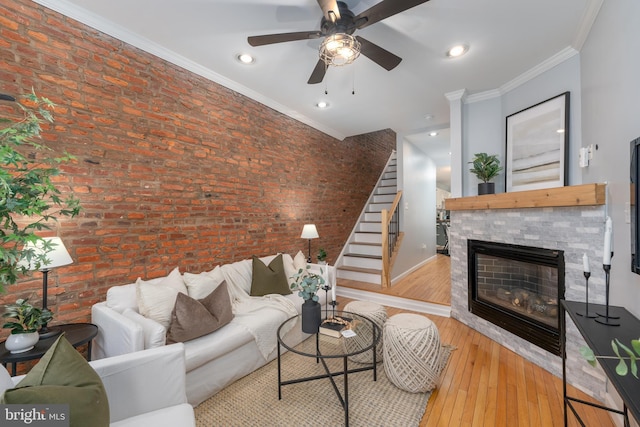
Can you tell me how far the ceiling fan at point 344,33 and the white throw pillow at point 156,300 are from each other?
77.5 inches

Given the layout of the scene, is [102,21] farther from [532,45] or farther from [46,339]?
[532,45]

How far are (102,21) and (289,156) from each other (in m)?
2.30

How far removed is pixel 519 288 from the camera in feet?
8.86

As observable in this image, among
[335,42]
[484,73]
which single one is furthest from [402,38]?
[484,73]

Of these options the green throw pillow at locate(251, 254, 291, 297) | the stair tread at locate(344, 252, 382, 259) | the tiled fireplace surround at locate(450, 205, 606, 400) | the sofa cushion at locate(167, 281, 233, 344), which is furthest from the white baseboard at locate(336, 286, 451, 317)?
the sofa cushion at locate(167, 281, 233, 344)

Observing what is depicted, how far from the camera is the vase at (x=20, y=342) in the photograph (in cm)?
150

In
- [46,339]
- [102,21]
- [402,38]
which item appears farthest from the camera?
[402,38]

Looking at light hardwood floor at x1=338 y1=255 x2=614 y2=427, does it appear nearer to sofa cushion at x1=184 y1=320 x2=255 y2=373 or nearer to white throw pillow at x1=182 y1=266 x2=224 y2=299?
sofa cushion at x1=184 y1=320 x2=255 y2=373

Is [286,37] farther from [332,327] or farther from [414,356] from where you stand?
[414,356]

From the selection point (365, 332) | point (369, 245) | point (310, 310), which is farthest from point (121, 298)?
point (369, 245)

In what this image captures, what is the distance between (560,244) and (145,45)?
3.89m

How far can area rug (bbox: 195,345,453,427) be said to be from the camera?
1717mm

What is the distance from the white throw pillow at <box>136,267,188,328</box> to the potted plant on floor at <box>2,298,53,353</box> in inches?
19.9

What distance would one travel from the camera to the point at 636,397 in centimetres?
86
